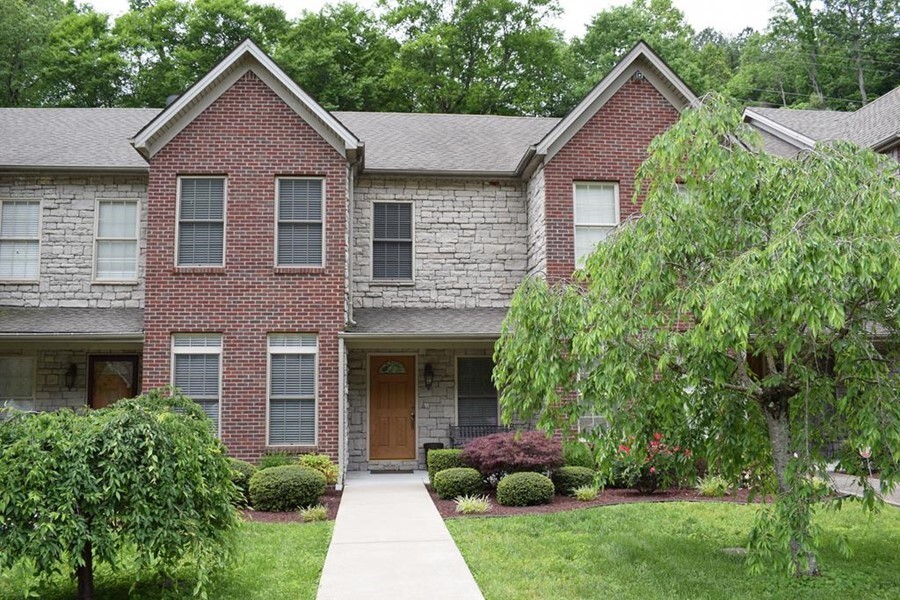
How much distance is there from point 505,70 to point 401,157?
766 inches

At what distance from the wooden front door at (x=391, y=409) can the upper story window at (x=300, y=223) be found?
2742mm

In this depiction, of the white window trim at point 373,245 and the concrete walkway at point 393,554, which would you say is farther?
the white window trim at point 373,245

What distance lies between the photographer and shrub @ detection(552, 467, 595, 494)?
12.7 meters

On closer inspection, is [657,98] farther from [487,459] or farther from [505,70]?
[505,70]

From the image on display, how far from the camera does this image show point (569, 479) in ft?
41.7


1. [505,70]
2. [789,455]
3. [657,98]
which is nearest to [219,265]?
[657,98]

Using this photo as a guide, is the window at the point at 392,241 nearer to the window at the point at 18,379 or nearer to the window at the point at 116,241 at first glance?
the window at the point at 116,241

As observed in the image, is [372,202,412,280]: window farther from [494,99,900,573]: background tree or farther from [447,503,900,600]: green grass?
[494,99,900,573]: background tree

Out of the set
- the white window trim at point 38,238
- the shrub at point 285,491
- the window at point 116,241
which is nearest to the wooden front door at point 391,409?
the shrub at point 285,491

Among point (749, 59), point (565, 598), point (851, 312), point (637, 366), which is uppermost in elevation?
point (749, 59)

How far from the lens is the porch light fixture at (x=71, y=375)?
15.1 metres

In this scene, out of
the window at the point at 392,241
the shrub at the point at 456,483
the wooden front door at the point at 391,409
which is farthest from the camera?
the window at the point at 392,241

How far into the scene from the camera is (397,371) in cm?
1587

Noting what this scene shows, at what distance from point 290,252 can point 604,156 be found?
20.1 ft
